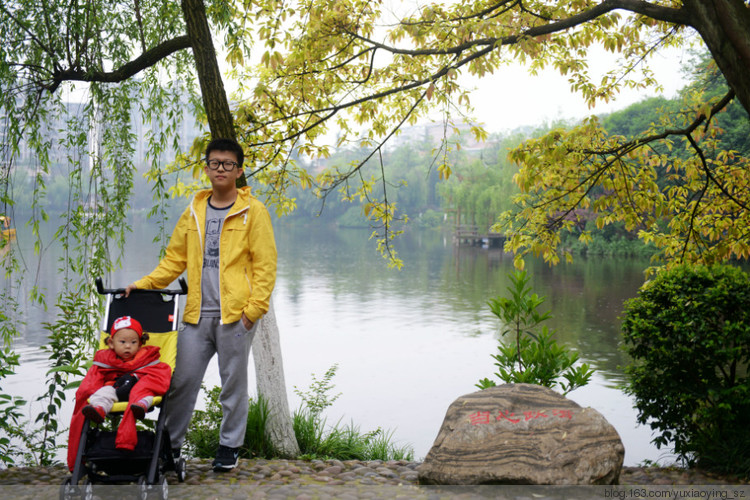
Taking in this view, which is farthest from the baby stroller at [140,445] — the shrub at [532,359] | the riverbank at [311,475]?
the shrub at [532,359]

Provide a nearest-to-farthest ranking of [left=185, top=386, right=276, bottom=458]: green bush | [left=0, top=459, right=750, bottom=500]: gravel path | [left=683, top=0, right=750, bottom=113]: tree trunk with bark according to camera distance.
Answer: [left=0, top=459, right=750, bottom=500]: gravel path, [left=683, top=0, right=750, bottom=113]: tree trunk with bark, [left=185, top=386, right=276, bottom=458]: green bush

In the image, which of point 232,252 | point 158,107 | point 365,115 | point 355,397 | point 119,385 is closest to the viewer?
→ point 119,385

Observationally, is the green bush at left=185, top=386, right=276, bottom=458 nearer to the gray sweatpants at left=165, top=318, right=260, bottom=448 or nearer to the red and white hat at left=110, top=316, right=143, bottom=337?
the gray sweatpants at left=165, top=318, right=260, bottom=448

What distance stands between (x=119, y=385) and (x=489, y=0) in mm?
4832

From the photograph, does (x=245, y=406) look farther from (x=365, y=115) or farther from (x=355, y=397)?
(x=355, y=397)

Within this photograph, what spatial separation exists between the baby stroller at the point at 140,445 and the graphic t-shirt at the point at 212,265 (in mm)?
122

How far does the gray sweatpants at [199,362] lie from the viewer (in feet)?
11.7

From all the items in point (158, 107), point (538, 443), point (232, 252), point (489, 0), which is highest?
point (489, 0)

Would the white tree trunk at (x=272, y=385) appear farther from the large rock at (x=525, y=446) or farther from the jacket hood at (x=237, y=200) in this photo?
the large rock at (x=525, y=446)

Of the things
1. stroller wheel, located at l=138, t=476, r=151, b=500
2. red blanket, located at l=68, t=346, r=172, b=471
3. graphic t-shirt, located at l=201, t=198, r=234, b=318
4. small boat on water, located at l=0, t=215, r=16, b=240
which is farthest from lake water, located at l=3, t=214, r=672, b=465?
stroller wheel, located at l=138, t=476, r=151, b=500

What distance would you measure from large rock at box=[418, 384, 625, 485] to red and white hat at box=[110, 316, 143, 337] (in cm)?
168

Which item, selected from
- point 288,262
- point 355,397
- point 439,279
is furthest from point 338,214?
point 355,397

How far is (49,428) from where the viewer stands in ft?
15.7

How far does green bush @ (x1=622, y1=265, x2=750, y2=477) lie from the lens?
424 cm
